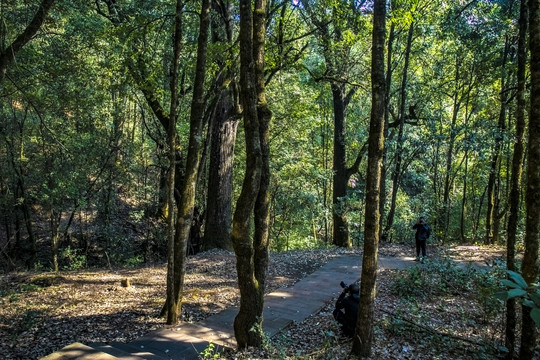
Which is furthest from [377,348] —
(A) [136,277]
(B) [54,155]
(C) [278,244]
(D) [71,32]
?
(C) [278,244]

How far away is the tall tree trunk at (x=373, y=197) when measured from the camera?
538 cm

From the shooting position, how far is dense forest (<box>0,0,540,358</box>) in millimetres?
5473

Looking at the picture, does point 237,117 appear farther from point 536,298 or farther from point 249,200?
point 536,298

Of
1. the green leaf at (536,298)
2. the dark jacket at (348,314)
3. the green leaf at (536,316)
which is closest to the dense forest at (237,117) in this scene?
the dark jacket at (348,314)

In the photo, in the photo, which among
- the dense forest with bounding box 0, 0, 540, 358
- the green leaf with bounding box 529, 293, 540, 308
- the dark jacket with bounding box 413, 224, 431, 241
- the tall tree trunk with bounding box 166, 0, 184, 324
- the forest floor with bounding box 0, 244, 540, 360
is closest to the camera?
the green leaf with bounding box 529, 293, 540, 308

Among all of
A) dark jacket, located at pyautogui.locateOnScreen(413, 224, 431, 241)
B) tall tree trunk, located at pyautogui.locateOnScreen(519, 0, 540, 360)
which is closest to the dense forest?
tall tree trunk, located at pyautogui.locateOnScreen(519, 0, 540, 360)

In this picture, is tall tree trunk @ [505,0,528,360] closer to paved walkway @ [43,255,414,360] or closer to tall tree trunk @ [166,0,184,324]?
paved walkway @ [43,255,414,360]

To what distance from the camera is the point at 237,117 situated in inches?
501

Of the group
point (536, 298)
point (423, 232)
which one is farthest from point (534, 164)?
point (423, 232)

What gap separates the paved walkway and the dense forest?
0.68m

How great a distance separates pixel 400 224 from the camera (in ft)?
65.0

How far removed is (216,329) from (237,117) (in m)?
7.65

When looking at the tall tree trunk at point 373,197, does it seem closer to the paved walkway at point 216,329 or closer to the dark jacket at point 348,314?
the dark jacket at point 348,314

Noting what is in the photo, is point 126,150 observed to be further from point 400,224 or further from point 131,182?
point 400,224
